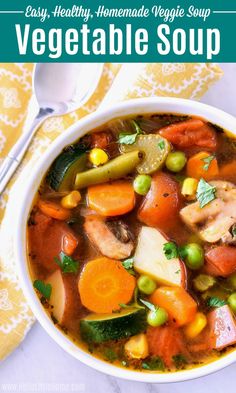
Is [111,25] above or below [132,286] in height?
above

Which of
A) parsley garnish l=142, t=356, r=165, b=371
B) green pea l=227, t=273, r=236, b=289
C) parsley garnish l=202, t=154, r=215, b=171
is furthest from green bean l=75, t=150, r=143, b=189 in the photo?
parsley garnish l=142, t=356, r=165, b=371

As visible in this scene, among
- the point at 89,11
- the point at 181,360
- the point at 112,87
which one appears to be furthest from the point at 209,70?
the point at 181,360

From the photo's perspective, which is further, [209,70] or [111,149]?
[209,70]

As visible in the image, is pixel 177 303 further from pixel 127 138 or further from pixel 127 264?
pixel 127 138

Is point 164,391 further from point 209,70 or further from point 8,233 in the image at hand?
point 209,70

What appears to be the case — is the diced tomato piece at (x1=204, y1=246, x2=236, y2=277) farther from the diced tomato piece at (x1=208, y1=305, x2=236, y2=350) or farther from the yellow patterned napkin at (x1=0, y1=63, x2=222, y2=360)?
the yellow patterned napkin at (x1=0, y1=63, x2=222, y2=360)

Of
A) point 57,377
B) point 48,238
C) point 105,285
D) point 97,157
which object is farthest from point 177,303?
point 57,377
